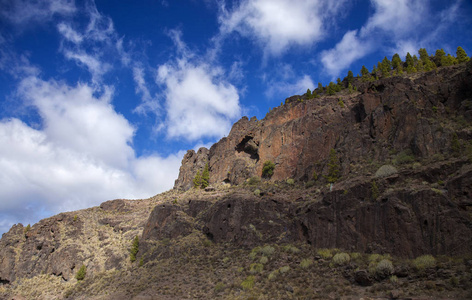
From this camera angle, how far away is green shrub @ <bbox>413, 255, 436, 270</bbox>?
23500 millimetres

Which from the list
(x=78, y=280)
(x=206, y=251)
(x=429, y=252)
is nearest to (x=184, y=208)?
(x=206, y=251)

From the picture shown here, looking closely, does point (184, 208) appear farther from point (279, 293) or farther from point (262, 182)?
point (279, 293)

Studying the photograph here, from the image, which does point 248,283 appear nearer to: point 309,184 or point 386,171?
point 386,171

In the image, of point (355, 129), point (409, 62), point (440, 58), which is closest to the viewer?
point (355, 129)

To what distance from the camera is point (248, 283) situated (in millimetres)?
32656

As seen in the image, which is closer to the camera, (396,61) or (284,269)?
(284,269)

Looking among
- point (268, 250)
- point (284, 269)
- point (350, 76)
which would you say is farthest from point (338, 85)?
point (284, 269)

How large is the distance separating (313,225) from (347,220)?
4.77 m

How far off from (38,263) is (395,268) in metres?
60.2

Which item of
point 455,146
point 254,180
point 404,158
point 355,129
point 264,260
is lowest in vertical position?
point 264,260

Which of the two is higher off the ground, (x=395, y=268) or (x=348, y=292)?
(x=395, y=268)

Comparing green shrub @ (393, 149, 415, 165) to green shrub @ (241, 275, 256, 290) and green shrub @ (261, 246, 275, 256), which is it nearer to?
green shrub @ (261, 246, 275, 256)

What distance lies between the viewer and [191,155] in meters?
103

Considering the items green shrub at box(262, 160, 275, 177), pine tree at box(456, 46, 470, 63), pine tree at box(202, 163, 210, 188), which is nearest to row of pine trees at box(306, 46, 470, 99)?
pine tree at box(456, 46, 470, 63)
